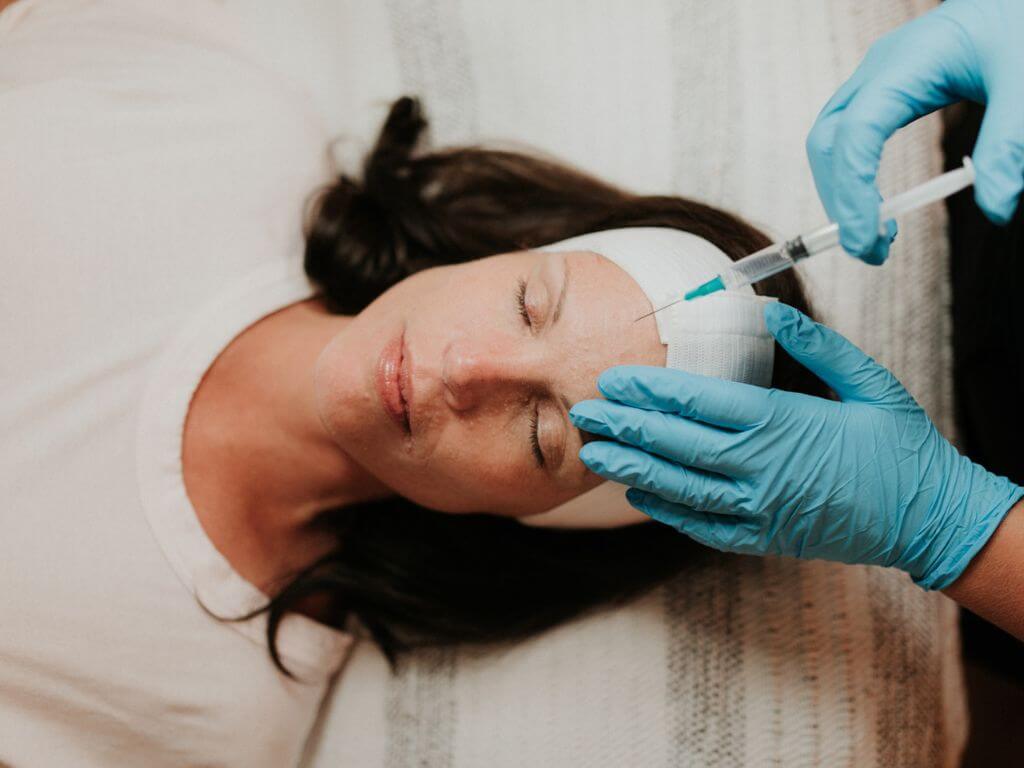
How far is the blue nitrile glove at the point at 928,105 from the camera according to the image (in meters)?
0.93

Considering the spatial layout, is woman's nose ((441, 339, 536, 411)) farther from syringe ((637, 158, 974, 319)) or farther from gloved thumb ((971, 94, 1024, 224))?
gloved thumb ((971, 94, 1024, 224))

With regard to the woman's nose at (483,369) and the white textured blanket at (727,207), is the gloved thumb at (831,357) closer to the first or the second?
the woman's nose at (483,369)

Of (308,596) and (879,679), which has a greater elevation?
(308,596)

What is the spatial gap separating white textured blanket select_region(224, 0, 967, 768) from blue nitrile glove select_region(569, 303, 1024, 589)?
0.40 metres

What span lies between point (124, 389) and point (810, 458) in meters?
1.06

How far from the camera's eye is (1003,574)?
1.03 meters

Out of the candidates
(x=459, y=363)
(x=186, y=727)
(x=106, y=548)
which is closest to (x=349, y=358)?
(x=459, y=363)

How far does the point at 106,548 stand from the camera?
1285 mm

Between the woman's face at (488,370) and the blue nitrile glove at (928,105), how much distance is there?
28cm

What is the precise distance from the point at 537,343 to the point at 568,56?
2.86ft

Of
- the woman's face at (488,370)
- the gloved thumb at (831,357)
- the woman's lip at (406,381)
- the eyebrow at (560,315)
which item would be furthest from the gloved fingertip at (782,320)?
the woman's lip at (406,381)

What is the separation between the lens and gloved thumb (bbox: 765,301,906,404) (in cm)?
101

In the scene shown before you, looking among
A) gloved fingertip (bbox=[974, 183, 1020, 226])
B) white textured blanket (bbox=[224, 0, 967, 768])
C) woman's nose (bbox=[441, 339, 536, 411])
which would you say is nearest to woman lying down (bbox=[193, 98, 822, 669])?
woman's nose (bbox=[441, 339, 536, 411])

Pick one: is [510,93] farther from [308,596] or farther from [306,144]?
[308,596]
